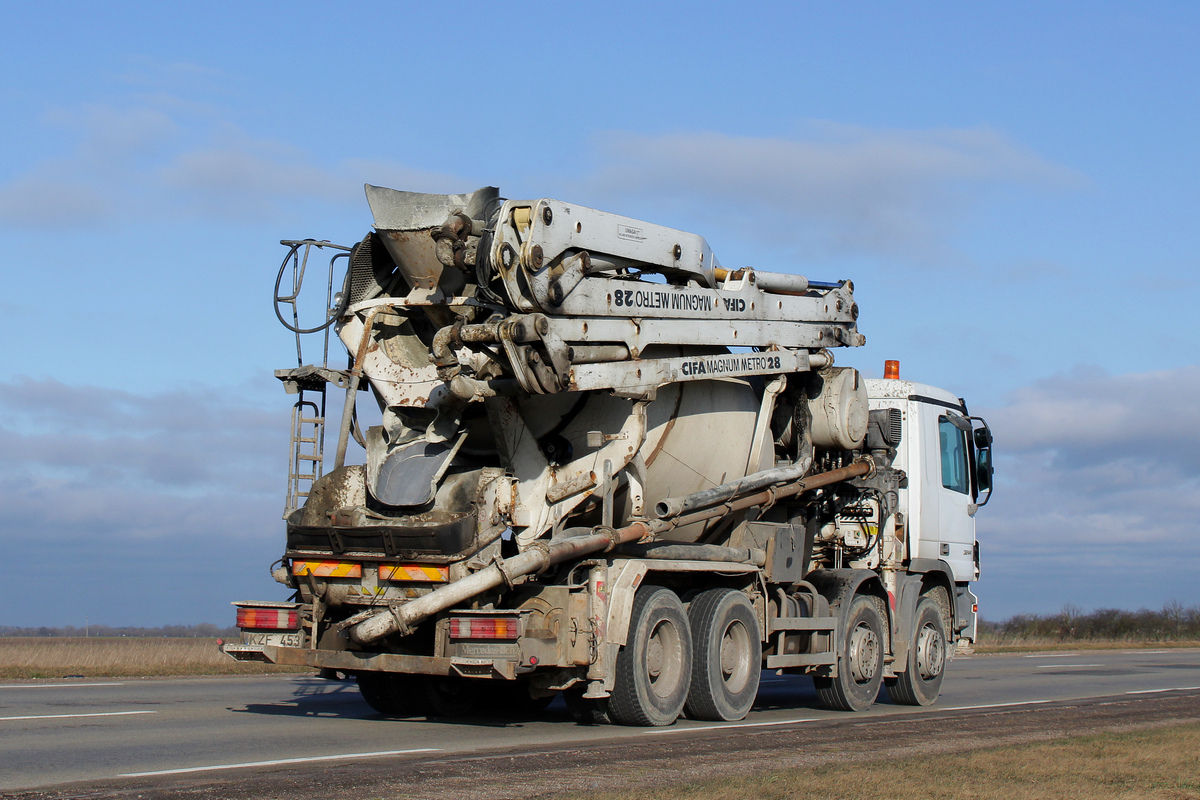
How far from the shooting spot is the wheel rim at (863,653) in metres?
13.2

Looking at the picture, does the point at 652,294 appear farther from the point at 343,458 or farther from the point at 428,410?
the point at 343,458

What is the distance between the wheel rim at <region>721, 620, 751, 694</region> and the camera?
11.3 metres

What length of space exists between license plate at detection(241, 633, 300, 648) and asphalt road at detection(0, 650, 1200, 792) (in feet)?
2.01

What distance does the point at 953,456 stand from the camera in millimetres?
15656

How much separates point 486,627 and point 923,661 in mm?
6858

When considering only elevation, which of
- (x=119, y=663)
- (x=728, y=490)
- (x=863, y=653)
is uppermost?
(x=728, y=490)

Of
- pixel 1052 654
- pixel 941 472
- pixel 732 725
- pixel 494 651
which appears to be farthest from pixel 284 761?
pixel 1052 654

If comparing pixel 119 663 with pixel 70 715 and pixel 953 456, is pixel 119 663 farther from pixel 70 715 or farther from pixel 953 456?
pixel 953 456

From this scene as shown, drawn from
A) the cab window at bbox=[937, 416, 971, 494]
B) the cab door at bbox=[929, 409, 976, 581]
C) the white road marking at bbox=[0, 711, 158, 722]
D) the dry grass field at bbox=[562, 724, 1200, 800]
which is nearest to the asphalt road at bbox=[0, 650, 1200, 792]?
the white road marking at bbox=[0, 711, 158, 722]

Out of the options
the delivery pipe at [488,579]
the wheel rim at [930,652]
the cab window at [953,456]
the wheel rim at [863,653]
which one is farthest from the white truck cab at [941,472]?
the delivery pipe at [488,579]

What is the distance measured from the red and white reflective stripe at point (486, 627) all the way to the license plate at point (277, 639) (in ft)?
4.68

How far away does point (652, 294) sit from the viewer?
10648mm

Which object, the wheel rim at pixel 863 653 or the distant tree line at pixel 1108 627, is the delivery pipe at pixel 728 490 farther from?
the distant tree line at pixel 1108 627

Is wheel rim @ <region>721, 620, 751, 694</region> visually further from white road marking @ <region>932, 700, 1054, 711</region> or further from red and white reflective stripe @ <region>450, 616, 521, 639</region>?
white road marking @ <region>932, 700, 1054, 711</region>
